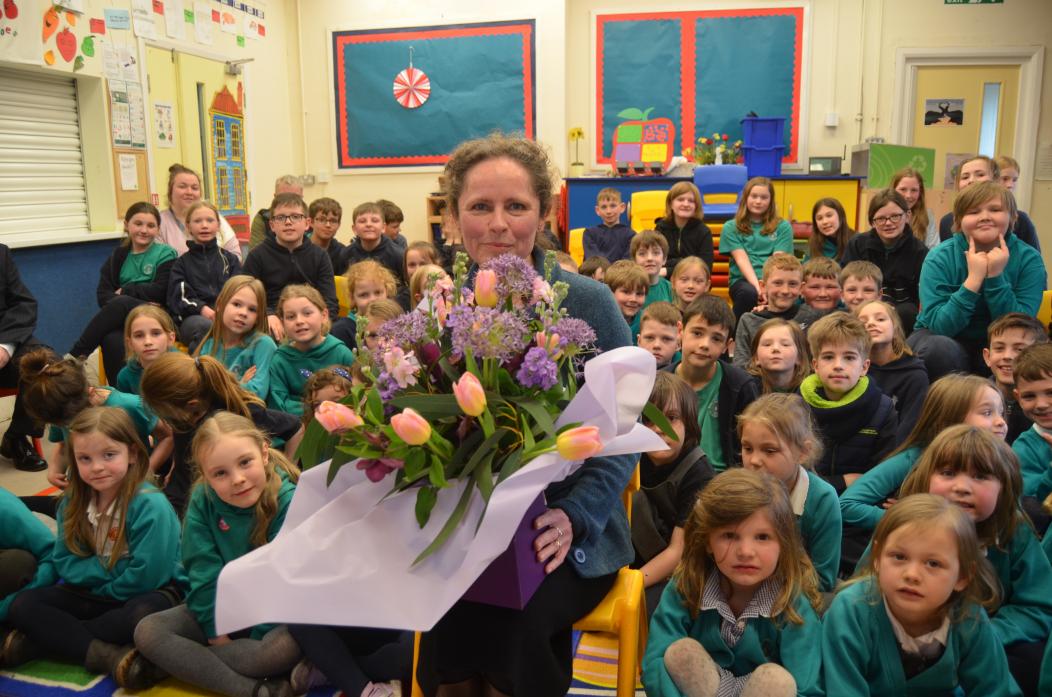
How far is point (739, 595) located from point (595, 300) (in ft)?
2.19

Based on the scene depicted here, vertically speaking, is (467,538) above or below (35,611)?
above

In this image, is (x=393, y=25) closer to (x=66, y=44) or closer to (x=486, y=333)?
(x=66, y=44)

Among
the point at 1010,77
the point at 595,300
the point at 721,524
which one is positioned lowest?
the point at 721,524

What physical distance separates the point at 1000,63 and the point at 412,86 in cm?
547

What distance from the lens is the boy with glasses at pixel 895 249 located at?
4148mm

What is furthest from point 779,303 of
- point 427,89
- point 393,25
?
point 393,25

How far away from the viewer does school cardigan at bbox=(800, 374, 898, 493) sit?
258cm

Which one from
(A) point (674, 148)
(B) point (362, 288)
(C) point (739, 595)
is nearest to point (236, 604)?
(C) point (739, 595)

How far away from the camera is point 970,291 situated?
329 centimetres

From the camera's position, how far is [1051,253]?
8172 millimetres

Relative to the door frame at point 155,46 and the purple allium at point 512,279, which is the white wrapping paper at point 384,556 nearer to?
the purple allium at point 512,279

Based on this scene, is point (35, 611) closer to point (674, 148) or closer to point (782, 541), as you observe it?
point (782, 541)

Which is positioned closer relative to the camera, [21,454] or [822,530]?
[822,530]

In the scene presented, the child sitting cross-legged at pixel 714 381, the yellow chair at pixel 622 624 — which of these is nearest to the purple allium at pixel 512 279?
the yellow chair at pixel 622 624
